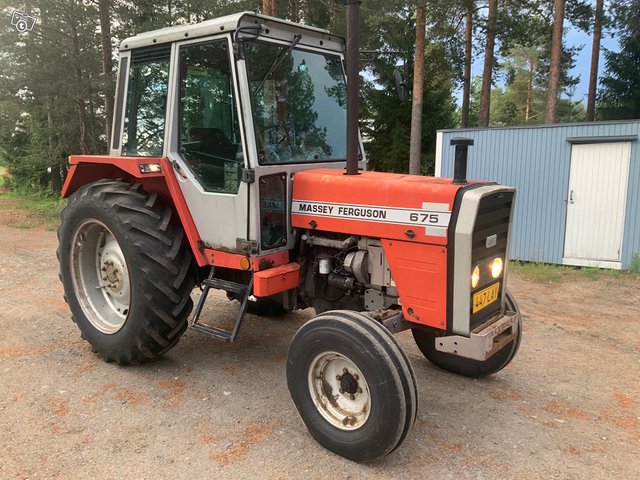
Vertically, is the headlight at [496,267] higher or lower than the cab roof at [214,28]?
lower

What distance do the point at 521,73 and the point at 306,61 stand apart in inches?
1750

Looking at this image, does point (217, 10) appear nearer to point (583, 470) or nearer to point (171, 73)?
point (171, 73)

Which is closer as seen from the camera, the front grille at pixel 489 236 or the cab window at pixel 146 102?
the front grille at pixel 489 236

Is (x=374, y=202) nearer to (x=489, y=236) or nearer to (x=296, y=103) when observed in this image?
(x=489, y=236)

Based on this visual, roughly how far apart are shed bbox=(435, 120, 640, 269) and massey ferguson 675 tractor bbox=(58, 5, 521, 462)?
5.90m

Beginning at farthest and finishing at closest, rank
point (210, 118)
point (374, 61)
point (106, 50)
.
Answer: point (106, 50)
point (374, 61)
point (210, 118)

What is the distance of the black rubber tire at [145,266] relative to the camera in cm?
383

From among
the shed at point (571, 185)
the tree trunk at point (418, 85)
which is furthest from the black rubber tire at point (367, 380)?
the tree trunk at point (418, 85)

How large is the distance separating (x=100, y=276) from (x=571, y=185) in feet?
25.9

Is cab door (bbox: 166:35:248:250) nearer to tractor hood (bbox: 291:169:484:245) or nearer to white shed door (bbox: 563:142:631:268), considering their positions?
tractor hood (bbox: 291:169:484:245)

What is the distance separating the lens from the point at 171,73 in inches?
156

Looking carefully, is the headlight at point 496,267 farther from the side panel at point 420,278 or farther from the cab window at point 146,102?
the cab window at point 146,102

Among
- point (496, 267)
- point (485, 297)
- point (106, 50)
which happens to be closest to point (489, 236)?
point (496, 267)

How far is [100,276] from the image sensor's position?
4.57 m
